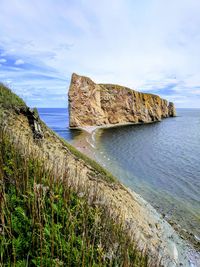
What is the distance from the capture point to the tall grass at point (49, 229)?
9.56 feet

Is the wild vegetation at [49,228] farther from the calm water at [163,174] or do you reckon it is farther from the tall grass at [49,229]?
the calm water at [163,174]

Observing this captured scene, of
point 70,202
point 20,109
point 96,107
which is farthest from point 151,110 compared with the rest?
point 70,202

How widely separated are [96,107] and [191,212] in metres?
50.8

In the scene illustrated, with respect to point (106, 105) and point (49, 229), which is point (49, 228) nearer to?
point (49, 229)

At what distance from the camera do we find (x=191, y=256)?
9.27 m

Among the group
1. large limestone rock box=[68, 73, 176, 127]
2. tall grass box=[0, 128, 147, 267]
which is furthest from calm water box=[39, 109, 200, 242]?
large limestone rock box=[68, 73, 176, 127]

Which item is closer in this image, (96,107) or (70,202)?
(70,202)

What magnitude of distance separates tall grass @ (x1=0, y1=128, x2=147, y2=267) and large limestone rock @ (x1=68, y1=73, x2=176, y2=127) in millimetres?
54683

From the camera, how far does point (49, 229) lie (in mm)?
3311

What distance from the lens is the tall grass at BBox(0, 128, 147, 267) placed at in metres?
2.91

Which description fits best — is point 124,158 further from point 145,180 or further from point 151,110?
point 151,110

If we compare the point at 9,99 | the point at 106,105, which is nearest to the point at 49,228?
the point at 9,99

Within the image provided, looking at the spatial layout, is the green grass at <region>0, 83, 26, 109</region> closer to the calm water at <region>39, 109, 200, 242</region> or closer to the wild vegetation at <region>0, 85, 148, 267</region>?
the wild vegetation at <region>0, 85, 148, 267</region>

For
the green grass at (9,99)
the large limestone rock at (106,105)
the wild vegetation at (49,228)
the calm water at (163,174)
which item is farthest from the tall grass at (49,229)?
the large limestone rock at (106,105)
